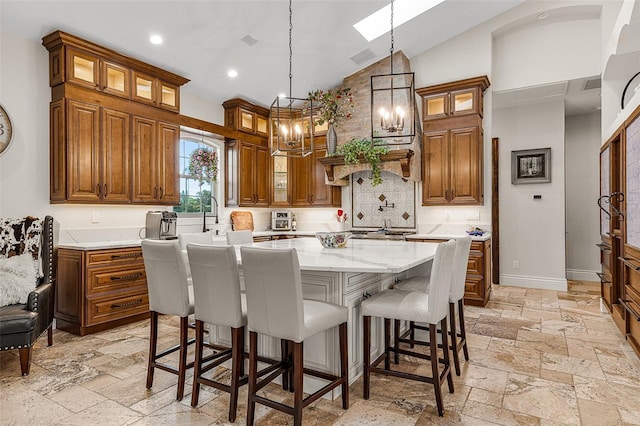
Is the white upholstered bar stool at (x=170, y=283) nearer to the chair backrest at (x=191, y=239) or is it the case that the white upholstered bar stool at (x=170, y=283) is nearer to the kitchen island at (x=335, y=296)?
the kitchen island at (x=335, y=296)

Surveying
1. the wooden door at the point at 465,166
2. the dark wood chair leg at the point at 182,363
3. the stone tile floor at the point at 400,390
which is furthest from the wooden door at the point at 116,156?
the wooden door at the point at 465,166

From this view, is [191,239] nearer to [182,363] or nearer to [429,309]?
[182,363]

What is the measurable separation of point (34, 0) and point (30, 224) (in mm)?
1948

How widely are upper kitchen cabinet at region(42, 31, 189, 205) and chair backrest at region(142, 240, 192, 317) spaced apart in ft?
6.38

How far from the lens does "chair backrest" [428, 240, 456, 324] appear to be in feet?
7.32

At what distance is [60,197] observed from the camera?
148 inches

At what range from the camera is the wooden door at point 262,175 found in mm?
6199

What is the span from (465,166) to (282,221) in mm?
3025

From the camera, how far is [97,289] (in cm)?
376

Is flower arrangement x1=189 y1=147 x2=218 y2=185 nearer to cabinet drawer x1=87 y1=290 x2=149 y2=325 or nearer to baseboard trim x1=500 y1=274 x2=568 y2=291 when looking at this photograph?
cabinet drawer x1=87 y1=290 x2=149 y2=325

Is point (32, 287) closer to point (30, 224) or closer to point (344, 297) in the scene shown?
point (30, 224)

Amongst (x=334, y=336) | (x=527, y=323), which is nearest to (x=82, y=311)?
(x=334, y=336)

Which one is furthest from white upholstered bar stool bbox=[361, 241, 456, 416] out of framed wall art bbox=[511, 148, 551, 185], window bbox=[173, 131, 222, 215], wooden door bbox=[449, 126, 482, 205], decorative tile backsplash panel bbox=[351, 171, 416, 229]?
framed wall art bbox=[511, 148, 551, 185]

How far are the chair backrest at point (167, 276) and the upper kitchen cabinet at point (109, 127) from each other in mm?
1944
